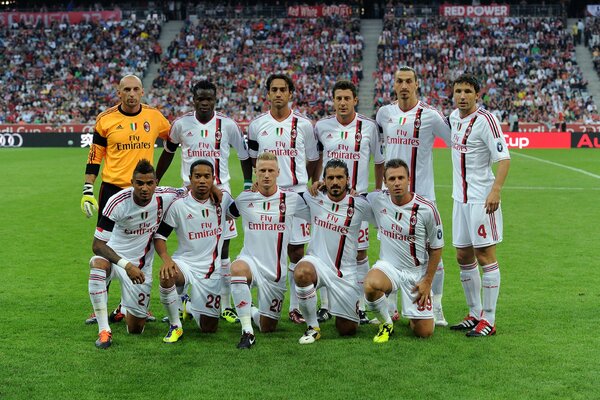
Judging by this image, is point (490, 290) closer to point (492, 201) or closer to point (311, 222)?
point (492, 201)

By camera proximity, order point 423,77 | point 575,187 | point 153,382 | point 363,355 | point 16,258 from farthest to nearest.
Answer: point 423,77
point 575,187
point 16,258
point 363,355
point 153,382

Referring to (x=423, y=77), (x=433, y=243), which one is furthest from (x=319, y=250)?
(x=423, y=77)

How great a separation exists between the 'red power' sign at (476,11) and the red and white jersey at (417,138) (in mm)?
40094

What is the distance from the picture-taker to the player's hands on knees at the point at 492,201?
6.50 metres

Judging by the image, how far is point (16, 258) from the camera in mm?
10227

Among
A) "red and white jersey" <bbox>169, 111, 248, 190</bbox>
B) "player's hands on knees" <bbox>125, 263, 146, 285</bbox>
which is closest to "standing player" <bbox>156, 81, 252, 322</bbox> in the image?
"red and white jersey" <bbox>169, 111, 248, 190</bbox>

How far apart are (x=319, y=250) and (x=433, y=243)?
1.00 m

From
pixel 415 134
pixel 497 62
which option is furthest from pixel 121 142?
pixel 497 62

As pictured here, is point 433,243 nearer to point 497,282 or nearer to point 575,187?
point 497,282

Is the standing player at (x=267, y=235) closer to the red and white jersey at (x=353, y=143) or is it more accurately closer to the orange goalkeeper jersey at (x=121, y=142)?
the red and white jersey at (x=353, y=143)

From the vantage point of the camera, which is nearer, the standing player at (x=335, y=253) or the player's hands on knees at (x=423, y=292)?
the player's hands on knees at (x=423, y=292)

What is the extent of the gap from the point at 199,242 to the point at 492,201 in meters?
2.55

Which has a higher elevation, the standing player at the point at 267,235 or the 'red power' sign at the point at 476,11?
the 'red power' sign at the point at 476,11

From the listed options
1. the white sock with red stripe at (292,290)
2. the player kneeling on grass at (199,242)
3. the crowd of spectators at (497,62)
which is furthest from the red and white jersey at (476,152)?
the crowd of spectators at (497,62)
